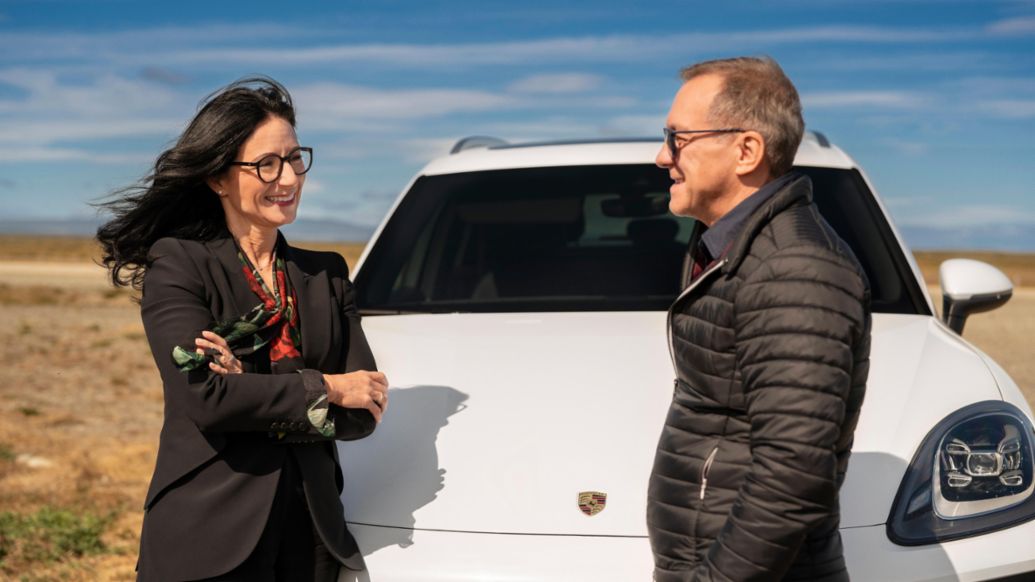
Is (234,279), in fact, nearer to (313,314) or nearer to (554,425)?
(313,314)

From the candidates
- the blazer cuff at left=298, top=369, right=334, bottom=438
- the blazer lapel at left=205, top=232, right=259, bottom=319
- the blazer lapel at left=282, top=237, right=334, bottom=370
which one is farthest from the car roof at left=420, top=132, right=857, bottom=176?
the blazer cuff at left=298, top=369, right=334, bottom=438

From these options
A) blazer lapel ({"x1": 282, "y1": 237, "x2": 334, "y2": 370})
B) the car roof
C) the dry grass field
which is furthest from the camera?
the dry grass field

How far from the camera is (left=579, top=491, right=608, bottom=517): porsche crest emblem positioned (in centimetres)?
245

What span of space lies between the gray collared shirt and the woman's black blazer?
86 cm

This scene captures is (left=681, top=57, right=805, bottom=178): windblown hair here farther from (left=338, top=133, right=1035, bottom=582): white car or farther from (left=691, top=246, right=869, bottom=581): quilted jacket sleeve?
(left=338, top=133, right=1035, bottom=582): white car

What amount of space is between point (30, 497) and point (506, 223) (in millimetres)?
3218

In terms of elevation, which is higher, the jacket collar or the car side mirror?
the jacket collar

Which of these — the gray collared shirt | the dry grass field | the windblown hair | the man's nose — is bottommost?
the dry grass field

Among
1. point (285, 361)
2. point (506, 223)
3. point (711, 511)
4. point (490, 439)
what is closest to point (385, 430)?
point (490, 439)

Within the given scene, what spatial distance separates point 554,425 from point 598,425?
0.11 meters

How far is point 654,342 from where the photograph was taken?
3.17 metres

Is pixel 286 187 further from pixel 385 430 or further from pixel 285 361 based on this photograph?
pixel 385 430

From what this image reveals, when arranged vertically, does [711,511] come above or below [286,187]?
below

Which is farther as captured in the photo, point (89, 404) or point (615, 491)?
point (89, 404)
